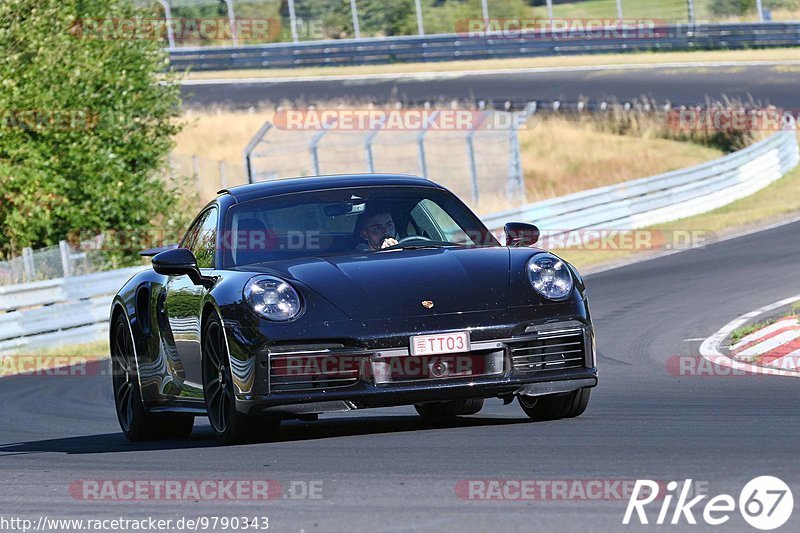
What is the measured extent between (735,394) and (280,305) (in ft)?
10.7

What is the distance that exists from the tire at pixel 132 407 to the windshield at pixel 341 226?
1.34m

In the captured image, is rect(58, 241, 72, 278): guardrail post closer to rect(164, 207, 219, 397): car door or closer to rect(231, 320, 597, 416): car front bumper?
rect(164, 207, 219, 397): car door

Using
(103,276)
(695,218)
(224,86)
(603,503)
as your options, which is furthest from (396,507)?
(224,86)

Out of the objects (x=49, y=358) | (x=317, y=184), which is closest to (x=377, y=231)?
(x=317, y=184)

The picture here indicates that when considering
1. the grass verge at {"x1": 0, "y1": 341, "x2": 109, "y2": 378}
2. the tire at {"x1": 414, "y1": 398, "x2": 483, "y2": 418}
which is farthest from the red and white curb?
the grass verge at {"x1": 0, "y1": 341, "x2": 109, "y2": 378}

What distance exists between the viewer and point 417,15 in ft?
158

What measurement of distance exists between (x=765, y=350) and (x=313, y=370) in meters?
5.35

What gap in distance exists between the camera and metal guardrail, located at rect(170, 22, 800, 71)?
45156mm

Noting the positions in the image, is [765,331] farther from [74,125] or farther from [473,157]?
[74,125]

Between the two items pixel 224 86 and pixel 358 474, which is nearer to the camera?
pixel 358 474

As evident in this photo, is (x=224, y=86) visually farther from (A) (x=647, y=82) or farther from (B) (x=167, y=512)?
(B) (x=167, y=512)

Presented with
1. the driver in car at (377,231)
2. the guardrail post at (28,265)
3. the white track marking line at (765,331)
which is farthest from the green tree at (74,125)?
the driver in car at (377,231)

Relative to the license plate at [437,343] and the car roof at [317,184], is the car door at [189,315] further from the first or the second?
the license plate at [437,343]

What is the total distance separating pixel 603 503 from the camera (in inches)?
212
